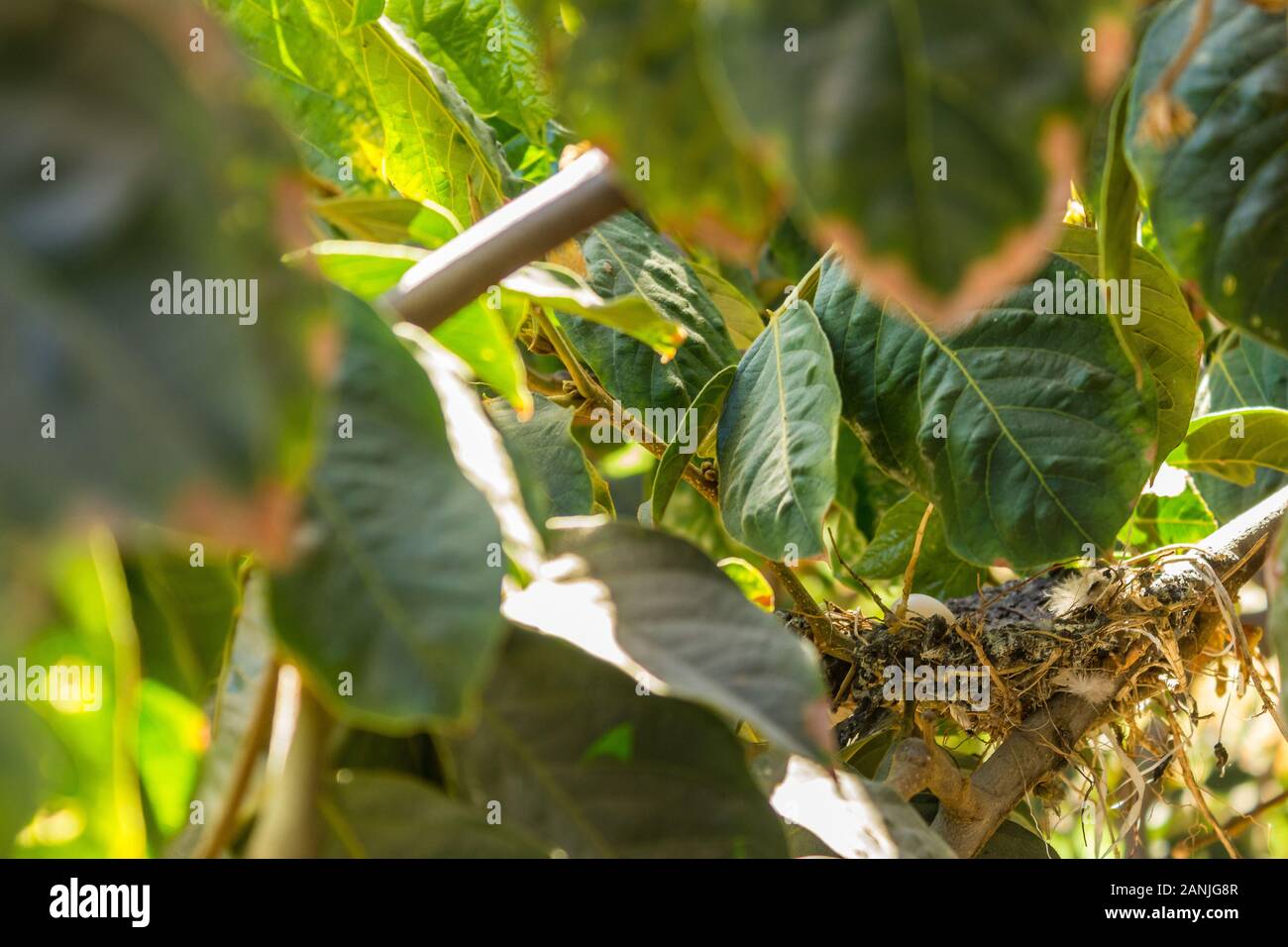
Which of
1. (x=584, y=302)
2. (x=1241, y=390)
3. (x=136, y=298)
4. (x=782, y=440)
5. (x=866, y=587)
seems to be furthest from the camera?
(x=1241, y=390)

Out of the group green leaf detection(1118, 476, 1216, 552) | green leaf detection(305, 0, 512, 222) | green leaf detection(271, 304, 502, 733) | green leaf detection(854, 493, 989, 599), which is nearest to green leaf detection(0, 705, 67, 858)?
green leaf detection(271, 304, 502, 733)

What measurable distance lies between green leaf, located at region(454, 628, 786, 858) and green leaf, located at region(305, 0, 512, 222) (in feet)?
1.38

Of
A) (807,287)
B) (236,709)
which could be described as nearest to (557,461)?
(807,287)

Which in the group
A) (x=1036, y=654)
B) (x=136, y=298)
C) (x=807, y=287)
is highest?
(x=807, y=287)

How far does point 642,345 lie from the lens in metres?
0.61

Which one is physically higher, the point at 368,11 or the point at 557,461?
the point at 368,11

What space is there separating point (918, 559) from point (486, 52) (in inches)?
19.6

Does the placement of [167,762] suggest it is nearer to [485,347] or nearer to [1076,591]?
[485,347]

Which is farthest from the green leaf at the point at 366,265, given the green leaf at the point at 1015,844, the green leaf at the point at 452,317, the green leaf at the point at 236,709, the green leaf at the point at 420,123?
the green leaf at the point at 1015,844

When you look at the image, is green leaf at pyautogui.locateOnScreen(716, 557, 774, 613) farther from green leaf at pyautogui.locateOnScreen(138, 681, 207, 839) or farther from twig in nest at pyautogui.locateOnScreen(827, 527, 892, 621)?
green leaf at pyautogui.locateOnScreen(138, 681, 207, 839)

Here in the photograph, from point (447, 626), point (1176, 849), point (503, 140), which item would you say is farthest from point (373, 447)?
point (1176, 849)

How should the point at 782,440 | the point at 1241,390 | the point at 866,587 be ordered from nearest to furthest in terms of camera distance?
the point at 782,440 < the point at 866,587 < the point at 1241,390

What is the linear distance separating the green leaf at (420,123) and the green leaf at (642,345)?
0.10m
